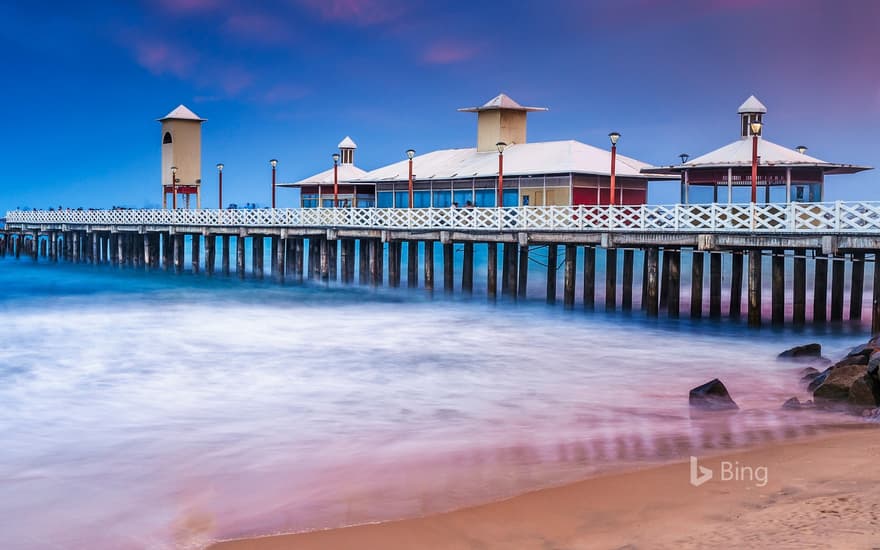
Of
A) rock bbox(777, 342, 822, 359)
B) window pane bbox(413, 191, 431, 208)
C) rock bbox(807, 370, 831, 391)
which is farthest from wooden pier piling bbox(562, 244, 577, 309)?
window pane bbox(413, 191, 431, 208)

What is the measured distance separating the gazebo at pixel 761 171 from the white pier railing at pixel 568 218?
2.08 m

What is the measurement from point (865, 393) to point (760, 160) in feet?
52.3

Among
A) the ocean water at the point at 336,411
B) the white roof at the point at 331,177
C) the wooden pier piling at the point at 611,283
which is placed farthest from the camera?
the white roof at the point at 331,177

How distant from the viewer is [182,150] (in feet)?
153

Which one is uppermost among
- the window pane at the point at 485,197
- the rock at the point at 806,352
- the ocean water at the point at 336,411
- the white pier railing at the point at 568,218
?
the window pane at the point at 485,197

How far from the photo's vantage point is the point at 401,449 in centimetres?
1119

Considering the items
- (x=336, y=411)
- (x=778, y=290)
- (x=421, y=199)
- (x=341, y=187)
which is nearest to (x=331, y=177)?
(x=341, y=187)

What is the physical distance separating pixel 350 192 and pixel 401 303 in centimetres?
1384

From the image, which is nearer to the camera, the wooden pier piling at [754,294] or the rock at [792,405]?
the rock at [792,405]

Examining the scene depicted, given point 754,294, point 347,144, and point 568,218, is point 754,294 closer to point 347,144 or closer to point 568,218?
point 568,218

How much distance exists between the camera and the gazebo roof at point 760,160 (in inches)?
1038

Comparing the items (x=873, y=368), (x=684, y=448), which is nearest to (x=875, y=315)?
(x=873, y=368)

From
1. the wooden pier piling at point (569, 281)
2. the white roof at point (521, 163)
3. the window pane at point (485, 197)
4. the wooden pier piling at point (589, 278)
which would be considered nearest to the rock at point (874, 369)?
the wooden pier piling at point (589, 278)

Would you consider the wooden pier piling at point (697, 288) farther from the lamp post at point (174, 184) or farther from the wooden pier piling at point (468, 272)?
the lamp post at point (174, 184)
